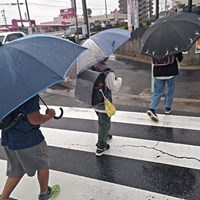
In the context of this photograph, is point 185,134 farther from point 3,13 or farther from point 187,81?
point 3,13

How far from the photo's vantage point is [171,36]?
12.0 ft

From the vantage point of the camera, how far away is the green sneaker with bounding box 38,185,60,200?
2510 millimetres

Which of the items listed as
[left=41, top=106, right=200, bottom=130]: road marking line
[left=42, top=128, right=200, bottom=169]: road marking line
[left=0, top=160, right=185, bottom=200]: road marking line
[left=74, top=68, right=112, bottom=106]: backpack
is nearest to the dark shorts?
[left=0, top=160, right=185, bottom=200]: road marking line

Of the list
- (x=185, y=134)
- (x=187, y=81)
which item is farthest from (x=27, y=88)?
(x=187, y=81)

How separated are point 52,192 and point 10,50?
161 centimetres

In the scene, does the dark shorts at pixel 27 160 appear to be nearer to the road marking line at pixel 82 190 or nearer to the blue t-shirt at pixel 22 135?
the blue t-shirt at pixel 22 135

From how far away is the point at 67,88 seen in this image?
7.41 meters

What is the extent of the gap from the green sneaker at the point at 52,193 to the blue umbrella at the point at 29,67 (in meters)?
1.25

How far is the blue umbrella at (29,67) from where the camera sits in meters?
1.69

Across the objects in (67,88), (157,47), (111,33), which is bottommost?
(67,88)

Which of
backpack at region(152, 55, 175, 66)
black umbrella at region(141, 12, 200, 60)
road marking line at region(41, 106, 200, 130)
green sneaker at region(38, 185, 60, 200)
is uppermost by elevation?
black umbrella at region(141, 12, 200, 60)

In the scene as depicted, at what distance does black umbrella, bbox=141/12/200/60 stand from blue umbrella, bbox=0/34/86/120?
2.00 m

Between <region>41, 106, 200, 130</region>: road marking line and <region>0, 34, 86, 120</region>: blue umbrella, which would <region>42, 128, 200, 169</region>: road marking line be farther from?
<region>0, 34, 86, 120</region>: blue umbrella

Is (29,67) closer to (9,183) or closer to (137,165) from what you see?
(9,183)
